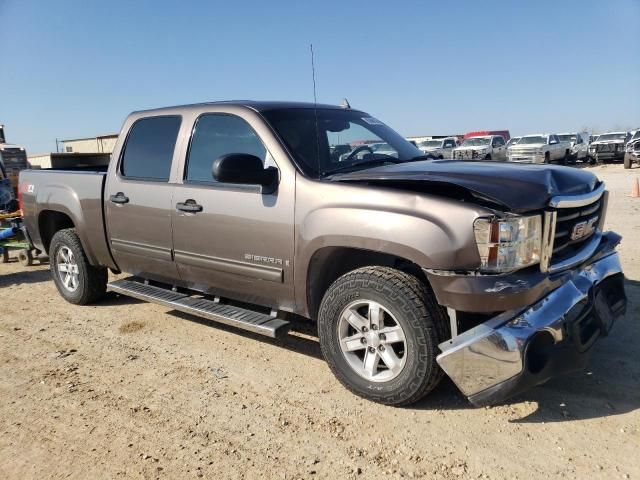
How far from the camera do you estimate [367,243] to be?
3.02m

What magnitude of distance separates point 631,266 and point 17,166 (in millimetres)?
20266

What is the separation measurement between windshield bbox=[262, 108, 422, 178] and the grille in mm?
1402

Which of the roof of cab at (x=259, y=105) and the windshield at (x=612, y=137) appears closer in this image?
the roof of cab at (x=259, y=105)

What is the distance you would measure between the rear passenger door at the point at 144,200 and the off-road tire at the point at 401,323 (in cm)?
178

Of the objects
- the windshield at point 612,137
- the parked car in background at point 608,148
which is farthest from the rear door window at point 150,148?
the windshield at point 612,137

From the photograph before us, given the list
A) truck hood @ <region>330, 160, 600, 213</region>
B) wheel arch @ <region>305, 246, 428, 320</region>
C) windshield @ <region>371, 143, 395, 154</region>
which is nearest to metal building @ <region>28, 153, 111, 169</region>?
windshield @ <region>371, 143, 395, 154</region>

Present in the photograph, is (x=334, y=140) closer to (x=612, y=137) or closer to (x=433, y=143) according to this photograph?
(x=433, y=143)

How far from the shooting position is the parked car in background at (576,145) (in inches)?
1145

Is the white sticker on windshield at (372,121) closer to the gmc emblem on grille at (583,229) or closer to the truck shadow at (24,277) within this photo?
the gmc emblem on grille at (583,229)

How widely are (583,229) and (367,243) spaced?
1414mm

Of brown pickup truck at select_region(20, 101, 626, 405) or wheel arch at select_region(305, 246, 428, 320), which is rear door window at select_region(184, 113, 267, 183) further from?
wheel arch at select_region(305, 246, 428, 320)

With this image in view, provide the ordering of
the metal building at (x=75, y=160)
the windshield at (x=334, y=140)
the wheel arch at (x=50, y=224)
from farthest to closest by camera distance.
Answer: the metal building at (x=75, y=160)
the wheel arch at (x=50, y=224)
the windshield at (x=334, y=140)

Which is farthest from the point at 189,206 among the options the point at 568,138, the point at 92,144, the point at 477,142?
the point at 92,144

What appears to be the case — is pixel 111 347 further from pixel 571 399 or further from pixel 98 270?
pixel 571 399
